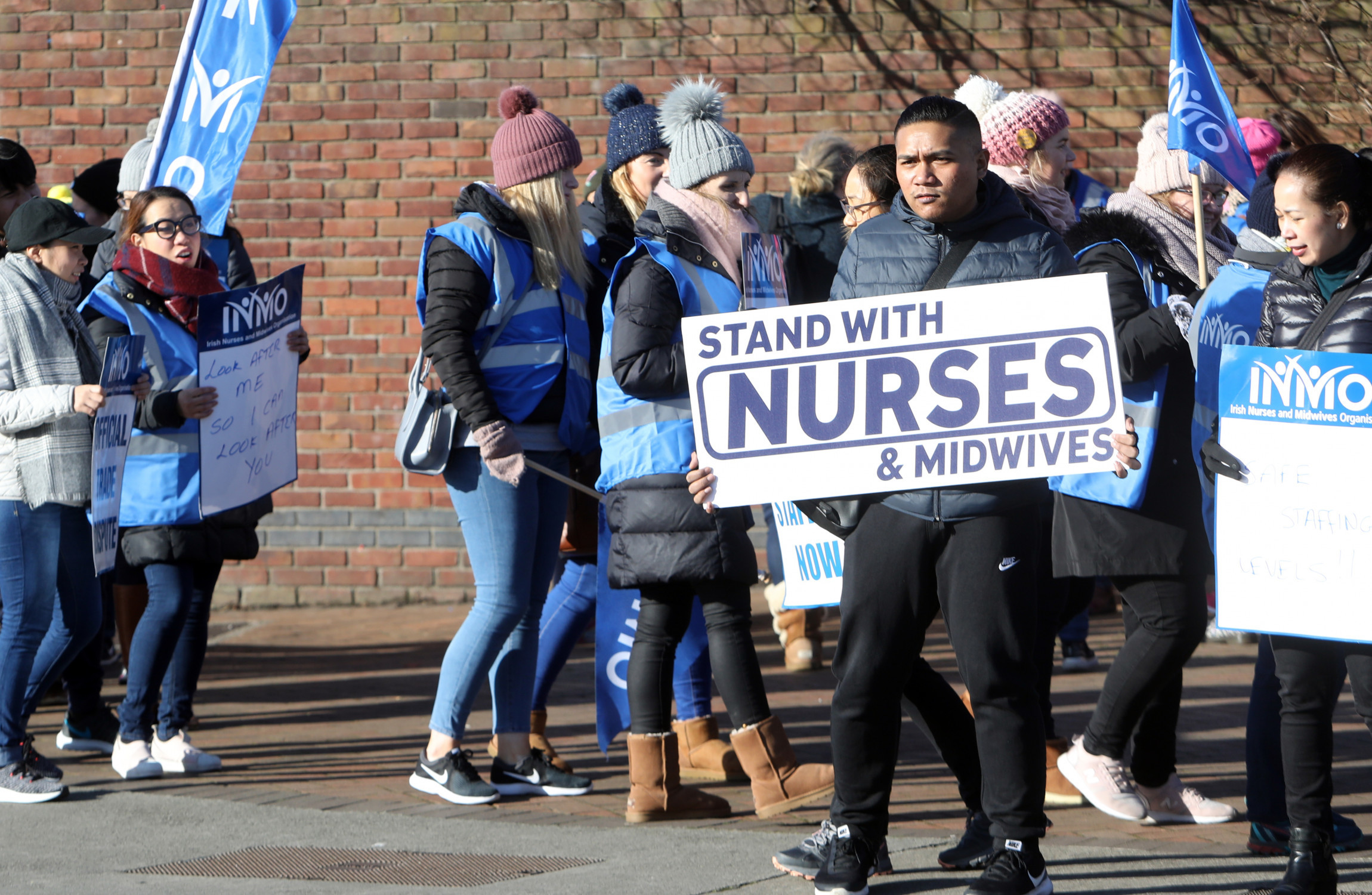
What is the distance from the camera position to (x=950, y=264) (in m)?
3.68

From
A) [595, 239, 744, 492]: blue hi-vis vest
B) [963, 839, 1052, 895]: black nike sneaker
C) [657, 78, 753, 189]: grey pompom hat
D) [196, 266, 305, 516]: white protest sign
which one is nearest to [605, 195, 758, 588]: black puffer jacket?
[595, 239, 744, 492]: blue hi-vis vest

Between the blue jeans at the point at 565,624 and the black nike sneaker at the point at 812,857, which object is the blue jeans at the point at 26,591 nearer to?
the blue jeans at the point at 565,624

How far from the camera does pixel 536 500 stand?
5.03 m

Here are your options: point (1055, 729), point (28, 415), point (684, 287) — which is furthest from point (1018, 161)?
point (28, 415)

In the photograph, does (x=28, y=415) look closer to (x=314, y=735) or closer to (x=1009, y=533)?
(x=314, y=735)

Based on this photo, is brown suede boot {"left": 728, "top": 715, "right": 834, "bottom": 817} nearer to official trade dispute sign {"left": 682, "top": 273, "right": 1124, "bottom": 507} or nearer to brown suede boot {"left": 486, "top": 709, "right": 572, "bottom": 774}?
brown suede boot {"left": 486, "top": 709, "right": 572, "bottom": 774}

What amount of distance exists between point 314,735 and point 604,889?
251 centimetres

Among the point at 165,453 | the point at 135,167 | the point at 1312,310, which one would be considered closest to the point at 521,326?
the point at 165,453

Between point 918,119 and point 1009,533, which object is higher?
point 918,119

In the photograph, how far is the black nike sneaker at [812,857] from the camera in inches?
155

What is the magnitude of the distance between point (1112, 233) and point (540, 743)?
8.21 feet

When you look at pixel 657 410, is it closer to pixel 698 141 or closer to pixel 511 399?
pixel 511 399

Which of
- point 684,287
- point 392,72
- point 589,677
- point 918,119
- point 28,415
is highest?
point 392,72

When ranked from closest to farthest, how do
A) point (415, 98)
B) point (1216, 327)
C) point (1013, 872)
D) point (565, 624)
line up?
point (1013, 872) → point (1216, 327) → point (565, 624) → point (415, 98)
